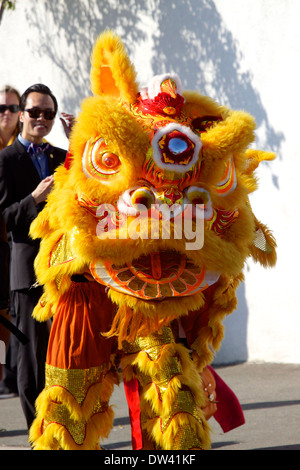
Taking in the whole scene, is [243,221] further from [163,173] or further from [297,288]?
[297,288]

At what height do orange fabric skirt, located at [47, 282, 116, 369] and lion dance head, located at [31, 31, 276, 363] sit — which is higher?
lion dance head, located at [31, 31, 276, 363]

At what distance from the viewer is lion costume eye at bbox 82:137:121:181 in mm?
3154

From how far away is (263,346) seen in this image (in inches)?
264

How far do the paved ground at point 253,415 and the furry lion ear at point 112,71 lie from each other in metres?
1.45

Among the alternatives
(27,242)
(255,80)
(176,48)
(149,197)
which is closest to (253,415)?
(27,242)

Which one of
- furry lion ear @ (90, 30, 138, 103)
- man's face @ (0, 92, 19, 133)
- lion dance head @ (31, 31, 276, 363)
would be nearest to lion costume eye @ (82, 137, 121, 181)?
lion dance head @ (31, 31, 276, 363)

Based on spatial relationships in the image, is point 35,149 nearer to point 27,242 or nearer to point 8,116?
point 27,242

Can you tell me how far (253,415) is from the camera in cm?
507

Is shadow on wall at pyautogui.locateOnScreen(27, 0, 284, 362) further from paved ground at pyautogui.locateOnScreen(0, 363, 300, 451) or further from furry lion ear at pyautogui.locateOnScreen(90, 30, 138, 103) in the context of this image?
furry lion ear at pyautogui.locateOnScreen(90, 30, 138, 103)

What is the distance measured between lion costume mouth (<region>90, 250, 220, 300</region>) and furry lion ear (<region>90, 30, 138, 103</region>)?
706 mm

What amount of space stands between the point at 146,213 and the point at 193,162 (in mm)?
288

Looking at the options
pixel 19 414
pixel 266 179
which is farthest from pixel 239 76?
pixel 19 414

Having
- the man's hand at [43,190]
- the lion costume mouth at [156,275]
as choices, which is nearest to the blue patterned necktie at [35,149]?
the man's hand at [43,190]

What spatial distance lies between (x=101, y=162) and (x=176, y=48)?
159 inches
